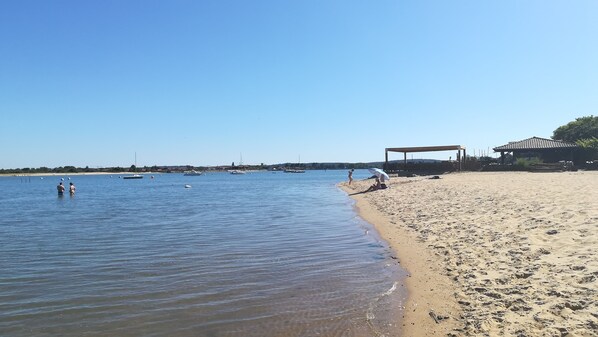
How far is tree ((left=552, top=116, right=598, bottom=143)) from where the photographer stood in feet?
201

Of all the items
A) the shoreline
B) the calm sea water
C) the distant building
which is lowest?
the calm sea water

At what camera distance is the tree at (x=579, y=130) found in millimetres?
61281

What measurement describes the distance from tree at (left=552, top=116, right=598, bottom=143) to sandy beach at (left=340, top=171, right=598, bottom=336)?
56349 mm

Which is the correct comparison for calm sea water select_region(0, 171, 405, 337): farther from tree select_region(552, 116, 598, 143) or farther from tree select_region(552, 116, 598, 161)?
tree select_region(552, 116, 598, 143)

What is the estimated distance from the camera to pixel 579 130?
63.7 m

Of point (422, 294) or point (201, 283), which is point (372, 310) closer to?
point (422, 294)

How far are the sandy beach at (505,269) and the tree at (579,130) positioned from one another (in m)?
56.3

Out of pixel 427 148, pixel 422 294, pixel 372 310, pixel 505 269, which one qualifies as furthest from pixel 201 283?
pixel 427 148

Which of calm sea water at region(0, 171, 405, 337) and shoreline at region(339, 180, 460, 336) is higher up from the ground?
shoreline at region(339, 180, 460, 336)

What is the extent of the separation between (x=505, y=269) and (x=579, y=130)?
67834mm

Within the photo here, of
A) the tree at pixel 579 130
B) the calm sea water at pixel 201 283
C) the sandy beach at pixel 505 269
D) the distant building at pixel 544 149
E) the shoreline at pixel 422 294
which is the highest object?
the tree at pixel 579 130

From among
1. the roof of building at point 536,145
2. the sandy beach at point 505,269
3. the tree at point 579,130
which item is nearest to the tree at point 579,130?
the tree at point 579,130

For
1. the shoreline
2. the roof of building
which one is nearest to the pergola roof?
the roof of building

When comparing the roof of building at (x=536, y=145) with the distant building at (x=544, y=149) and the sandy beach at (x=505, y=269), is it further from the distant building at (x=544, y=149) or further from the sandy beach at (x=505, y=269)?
the sandy beach at (x=505, y=269)
